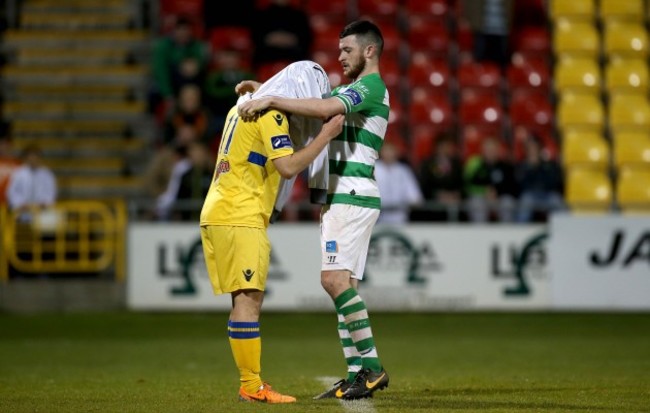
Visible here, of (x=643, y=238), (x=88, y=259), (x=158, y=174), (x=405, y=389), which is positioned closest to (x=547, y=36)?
(x=643, y=238)

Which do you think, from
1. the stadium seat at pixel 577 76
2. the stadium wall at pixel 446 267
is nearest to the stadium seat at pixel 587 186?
the stadium wall at pixel 446 267

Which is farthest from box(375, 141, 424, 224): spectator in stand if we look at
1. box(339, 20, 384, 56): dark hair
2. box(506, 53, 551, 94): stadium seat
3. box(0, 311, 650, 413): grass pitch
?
box(339, 20, 384, 56): dark hair

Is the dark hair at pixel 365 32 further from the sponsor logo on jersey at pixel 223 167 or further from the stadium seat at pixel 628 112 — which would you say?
the stadium seat at pixel 628 112

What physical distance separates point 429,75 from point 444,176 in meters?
3.66

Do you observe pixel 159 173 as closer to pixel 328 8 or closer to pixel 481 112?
pixel 328 8

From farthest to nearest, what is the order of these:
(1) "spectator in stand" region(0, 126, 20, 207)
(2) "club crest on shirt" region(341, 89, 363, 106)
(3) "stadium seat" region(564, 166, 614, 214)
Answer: (3) "stadium seat" region(564, 166, 614, 214)
(1) "spectator in stand" region(0, 126, 20, 207)
(2) "club crest on shirt" region(341, 89, 363, 106)

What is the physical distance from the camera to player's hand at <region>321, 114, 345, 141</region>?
757 cm

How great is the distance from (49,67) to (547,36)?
8.28 meters

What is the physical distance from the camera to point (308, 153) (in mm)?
7492

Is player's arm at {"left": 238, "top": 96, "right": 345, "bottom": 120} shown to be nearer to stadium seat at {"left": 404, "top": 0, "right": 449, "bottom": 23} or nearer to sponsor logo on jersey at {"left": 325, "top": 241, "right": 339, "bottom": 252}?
sponsor logo on jersey at {"left": 325, "top": 241, "right": 339, "bottom": 252}

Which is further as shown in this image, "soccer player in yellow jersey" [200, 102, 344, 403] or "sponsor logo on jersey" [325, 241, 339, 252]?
"sponsor logo on jersey" [325, 241, 339, 252]

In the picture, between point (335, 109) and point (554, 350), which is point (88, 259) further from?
point (335, 109)

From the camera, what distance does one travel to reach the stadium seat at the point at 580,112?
62.1 ft

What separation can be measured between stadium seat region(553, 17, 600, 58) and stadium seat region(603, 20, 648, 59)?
0.19 m
